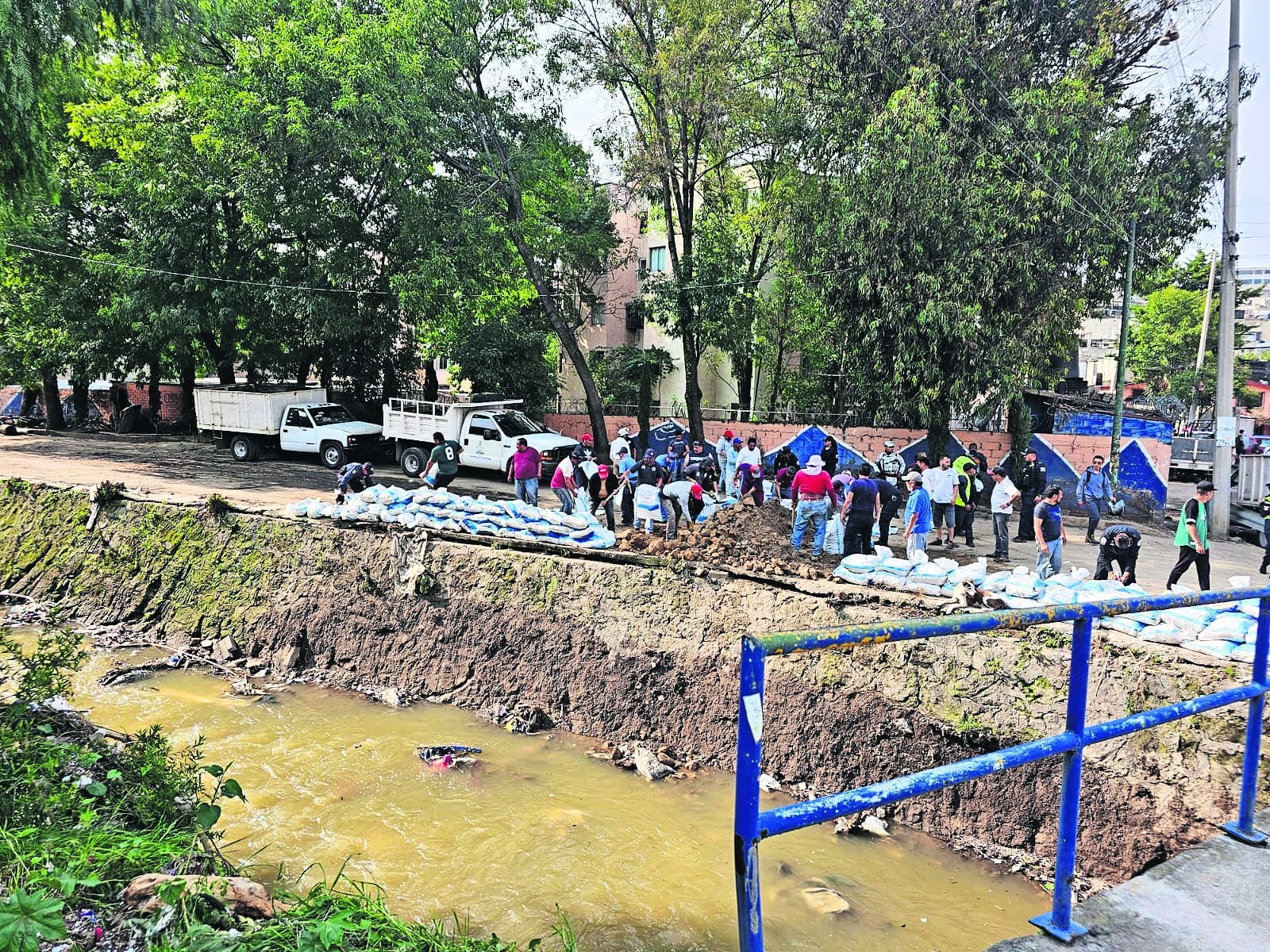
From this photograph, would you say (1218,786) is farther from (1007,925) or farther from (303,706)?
(303,706)

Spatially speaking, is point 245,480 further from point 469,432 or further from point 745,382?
point 745,382

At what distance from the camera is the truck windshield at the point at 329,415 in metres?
20.8

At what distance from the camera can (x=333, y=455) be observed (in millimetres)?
19688

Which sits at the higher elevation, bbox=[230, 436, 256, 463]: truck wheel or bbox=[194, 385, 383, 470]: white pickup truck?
bbox=[194, 385, 383, 470]: white pickup truck

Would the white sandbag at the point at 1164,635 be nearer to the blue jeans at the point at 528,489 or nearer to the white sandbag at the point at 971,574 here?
the white sandbag at the point at 971,574

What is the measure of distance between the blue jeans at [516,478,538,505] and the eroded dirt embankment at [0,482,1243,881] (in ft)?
9.08

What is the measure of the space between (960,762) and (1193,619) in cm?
592

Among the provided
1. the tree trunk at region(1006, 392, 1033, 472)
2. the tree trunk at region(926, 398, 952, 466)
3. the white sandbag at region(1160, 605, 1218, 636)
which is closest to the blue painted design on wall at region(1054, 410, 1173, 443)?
the tree trunk at region(1006, 392, 1033, 472)

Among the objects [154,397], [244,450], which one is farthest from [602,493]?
[154,397]

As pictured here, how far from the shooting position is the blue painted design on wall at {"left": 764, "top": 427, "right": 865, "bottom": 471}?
19.4m

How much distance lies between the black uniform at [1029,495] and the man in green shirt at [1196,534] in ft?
12.3

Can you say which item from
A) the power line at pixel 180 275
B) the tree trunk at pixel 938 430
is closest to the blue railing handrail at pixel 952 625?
the tree trunk at pixel 938 430

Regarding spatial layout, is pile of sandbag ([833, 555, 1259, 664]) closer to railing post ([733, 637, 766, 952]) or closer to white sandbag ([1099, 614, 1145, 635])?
white sandbag ([1099, 614, 1145, 635])


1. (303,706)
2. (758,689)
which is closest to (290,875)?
(303,706)
